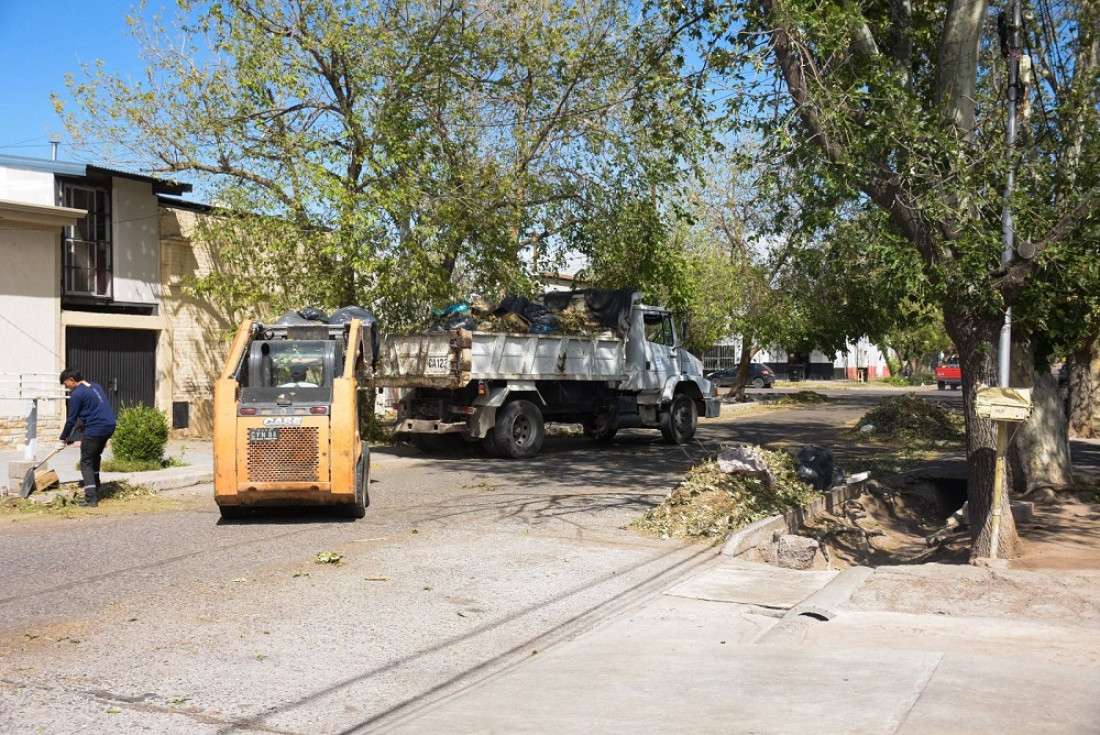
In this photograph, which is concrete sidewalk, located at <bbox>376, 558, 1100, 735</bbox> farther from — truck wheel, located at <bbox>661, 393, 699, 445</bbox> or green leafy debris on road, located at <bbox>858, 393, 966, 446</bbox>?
green leafy debris on road, located at <bbox>858, 393, 966, 446</bbox>

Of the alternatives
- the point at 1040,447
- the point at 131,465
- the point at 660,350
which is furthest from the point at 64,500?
the point at 1040,447

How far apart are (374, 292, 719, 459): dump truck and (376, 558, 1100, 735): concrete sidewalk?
962cm

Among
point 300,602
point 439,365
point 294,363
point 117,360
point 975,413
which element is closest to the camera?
point 300,602

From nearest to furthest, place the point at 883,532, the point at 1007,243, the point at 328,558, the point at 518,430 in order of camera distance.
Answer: the point at 328,558 → the point at 1007,243 → the point at 883,532 → the point at 518,430

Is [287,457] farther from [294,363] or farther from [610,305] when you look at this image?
[610,305]

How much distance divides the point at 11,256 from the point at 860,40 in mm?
15560

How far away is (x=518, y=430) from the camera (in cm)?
1831

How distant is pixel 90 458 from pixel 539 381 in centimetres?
838

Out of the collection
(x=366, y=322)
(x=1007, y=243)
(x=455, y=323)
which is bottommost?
(x=366, y=322)

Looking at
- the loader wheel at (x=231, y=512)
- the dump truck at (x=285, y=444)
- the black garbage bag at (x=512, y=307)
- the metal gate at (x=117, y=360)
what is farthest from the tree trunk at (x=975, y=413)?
the metal gate at (x=117, y=360)

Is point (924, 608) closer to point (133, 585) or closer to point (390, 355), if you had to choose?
point (133, 585)

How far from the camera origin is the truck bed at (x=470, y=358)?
16891 mm

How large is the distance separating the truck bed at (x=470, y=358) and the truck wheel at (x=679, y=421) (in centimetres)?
310

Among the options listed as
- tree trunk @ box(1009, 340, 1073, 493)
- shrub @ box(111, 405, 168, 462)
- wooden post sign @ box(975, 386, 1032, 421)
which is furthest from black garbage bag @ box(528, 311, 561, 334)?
wooden post sign @ box(975, 386, 1032, 421)
